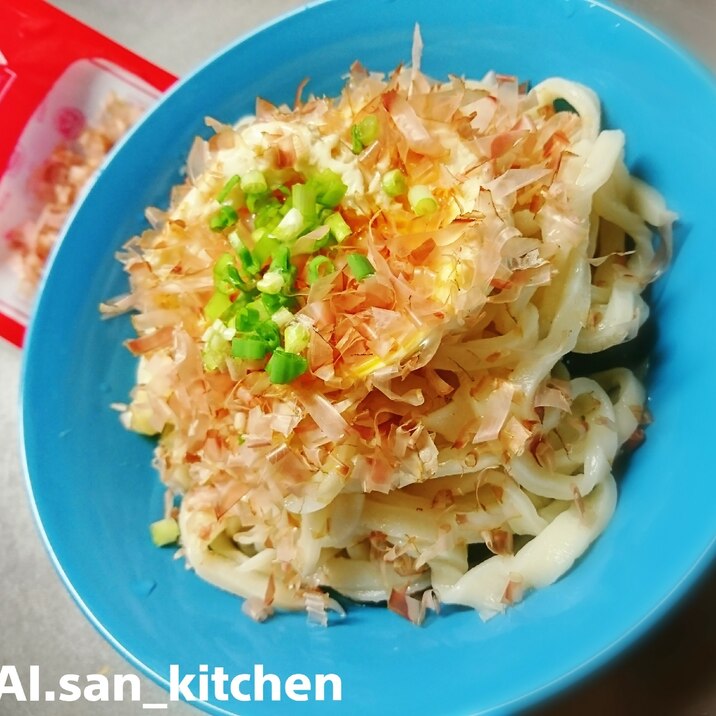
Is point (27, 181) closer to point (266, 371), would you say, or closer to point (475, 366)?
point (266, 371)

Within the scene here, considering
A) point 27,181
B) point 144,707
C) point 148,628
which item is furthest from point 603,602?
point 27,181

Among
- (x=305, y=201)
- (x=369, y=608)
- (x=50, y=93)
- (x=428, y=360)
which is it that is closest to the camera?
(x=428, y=360)

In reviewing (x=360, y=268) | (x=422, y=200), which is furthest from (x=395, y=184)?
(x=360, y=268)

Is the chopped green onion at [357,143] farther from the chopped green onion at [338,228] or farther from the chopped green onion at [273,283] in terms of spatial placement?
the chopped green onion at [273,283]

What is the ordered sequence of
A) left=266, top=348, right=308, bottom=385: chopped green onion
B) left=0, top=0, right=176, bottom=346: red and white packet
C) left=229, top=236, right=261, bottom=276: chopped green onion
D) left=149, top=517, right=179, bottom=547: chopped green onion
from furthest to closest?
left=0, top=0, right=176, bottom=346: red and white packet
left=149, top=517, right=179, bottom=547: chopped green onion
left=229, top=236, right=261, bottom=276: chopped green onion
left=266, top=348, right=308, bottom=385: chopped green onion

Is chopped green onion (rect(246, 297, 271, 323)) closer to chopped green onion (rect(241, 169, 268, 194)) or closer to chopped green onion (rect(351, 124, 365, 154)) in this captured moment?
chopped green onion (rect(241, 169, 268, 194))

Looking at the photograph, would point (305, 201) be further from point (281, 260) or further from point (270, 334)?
point (270, 334)

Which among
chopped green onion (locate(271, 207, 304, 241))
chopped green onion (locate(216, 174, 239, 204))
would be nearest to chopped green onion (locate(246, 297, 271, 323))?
chopped green onion (locate(271, 207, 304, 241))
